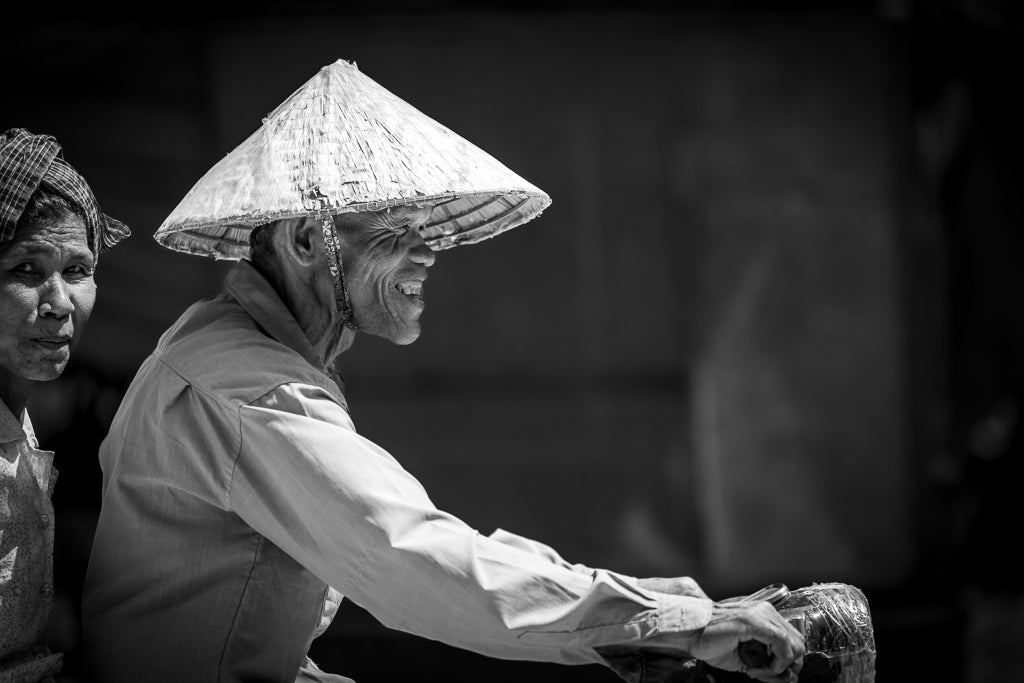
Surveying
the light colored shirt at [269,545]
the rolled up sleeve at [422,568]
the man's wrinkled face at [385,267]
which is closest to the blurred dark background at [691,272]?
the man's wrinkled face at [385,267]

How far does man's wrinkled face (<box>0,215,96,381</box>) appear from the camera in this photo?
238cm

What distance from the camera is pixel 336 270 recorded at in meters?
2.74

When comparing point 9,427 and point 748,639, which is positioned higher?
point 9,427

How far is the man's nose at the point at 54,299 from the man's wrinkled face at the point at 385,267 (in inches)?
21.9

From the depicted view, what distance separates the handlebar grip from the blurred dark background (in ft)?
11.8

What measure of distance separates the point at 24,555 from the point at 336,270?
0.80 meters

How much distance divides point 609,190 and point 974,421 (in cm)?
194

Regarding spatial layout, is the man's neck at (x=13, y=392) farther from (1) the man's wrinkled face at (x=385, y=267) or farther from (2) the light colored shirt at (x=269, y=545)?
(1) the man's wrinkled face at (x=385, y=267)

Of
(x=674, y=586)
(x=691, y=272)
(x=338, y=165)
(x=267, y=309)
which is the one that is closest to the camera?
(x=338, y=165)

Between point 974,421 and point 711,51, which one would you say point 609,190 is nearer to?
point 711,51

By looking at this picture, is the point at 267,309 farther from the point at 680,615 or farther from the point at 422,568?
the point at 680,615

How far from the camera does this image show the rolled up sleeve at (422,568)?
2.27 meters

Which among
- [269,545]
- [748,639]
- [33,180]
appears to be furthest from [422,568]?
[33,180]

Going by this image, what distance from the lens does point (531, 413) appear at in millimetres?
5906
